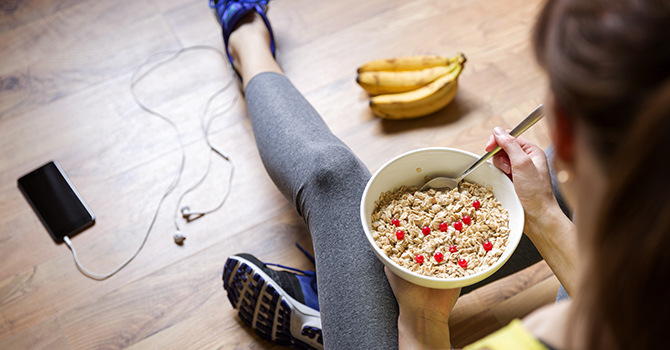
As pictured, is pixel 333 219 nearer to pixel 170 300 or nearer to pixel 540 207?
pixel 540 207

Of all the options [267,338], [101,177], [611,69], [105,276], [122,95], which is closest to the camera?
[611,69]

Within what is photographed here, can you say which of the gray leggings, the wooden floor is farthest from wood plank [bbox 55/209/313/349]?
the gray leggings

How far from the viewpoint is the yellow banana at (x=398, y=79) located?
1343 millimetres

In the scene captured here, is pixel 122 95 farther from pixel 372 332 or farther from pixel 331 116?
pixel 372 332

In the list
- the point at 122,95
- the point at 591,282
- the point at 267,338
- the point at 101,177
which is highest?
the point at 591,282

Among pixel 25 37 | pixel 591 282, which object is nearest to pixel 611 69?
pixel 591 282

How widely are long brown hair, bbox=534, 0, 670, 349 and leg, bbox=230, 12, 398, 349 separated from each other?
18.5 inches

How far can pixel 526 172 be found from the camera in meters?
0.85

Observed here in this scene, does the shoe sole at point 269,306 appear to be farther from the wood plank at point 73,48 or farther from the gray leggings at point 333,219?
the wood plank at point 73,48

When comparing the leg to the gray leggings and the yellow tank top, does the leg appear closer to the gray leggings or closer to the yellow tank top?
the gray leggings

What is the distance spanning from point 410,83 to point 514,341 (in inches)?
36.5

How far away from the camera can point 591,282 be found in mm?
415

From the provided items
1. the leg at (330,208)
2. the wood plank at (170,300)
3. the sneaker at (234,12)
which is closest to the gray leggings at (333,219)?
the leg at (330,208)

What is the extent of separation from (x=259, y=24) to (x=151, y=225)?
2.08 ft
